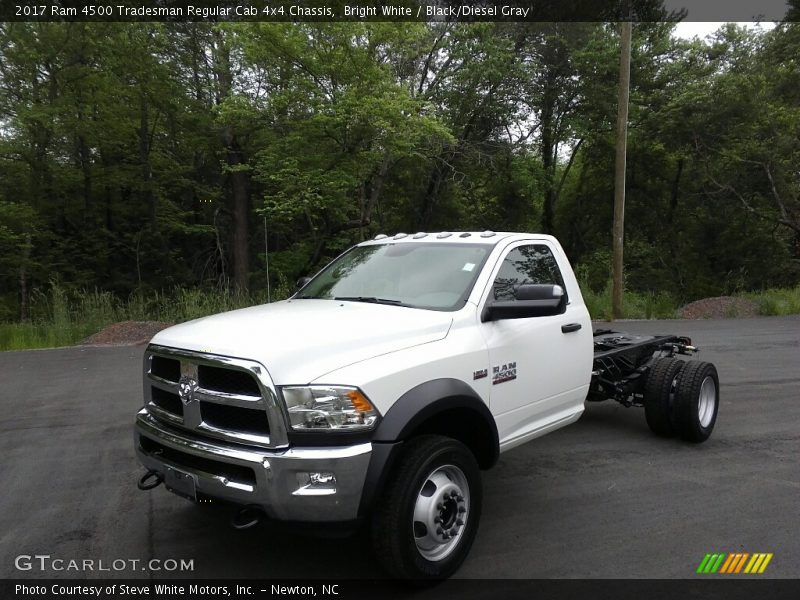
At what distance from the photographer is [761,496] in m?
4.29

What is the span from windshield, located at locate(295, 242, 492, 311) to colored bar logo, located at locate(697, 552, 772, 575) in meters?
2.06

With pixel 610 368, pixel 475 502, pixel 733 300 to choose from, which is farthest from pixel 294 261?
pixel 475 502

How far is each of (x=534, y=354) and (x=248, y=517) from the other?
6.97ft

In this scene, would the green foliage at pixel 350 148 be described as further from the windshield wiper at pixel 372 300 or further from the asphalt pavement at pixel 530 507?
the windshield wiper at pixel 372 300

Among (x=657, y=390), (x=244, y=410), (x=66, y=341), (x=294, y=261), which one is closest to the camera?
(x=244, y=410)

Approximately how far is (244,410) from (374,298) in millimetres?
1355

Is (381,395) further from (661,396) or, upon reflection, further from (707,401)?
(707,401)

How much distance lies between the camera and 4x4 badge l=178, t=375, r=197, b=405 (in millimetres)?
3156

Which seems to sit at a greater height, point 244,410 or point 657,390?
point 244,410

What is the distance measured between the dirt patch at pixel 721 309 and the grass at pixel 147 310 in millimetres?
167

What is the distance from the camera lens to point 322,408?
285 cm

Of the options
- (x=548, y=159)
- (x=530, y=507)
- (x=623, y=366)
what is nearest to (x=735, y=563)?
(x=530, y=507)

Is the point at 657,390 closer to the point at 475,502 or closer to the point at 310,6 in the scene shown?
the point at 475,502

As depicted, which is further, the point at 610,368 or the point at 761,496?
the point at 610,368
